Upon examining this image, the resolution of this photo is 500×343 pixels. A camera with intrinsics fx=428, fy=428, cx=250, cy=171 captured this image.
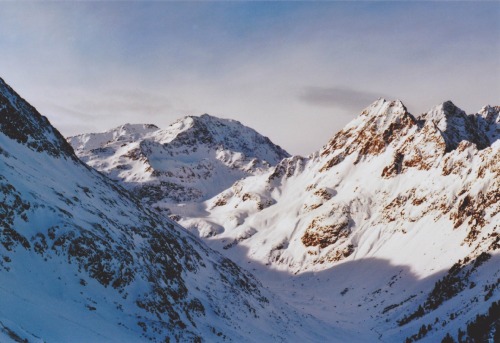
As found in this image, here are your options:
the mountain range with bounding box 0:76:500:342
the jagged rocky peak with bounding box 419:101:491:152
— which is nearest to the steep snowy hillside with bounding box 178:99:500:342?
the mountain range with bounding box 0:76:500:342

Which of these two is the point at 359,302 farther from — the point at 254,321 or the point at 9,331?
the point at 9,331

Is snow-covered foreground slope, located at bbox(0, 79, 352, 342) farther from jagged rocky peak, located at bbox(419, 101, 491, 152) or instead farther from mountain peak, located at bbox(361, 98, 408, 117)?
mountain peak, located at bbox(361, 98, 408, 117)

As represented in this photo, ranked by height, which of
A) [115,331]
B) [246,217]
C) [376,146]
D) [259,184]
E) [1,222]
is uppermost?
[376,146]

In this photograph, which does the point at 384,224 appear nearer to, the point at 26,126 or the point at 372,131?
the point at 372,131

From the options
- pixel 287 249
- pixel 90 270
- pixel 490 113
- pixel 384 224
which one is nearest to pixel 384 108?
pixel 490 113

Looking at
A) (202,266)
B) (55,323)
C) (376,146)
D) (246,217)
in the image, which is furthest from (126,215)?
(246,217)
